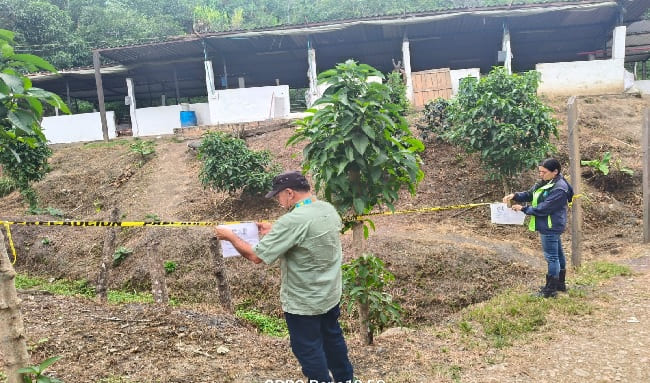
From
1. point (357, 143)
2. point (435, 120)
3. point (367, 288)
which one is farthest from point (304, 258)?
point (435, 120)

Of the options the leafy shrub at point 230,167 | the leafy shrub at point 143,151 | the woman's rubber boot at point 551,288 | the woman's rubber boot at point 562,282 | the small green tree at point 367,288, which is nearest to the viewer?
the small green tree at point 367,288

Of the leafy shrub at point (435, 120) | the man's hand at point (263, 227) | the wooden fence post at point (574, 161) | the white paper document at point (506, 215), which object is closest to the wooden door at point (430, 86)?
the leafy shrub at point (435, 120)

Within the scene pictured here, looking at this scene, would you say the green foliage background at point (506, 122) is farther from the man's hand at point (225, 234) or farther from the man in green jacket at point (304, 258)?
the man's hand at point (225, 234)

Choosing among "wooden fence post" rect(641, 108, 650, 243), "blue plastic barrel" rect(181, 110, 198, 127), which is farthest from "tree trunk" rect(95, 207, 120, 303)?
"blue plastic barrel" rect(181, 110, 198, 127)

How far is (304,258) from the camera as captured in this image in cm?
299

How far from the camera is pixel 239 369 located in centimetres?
371

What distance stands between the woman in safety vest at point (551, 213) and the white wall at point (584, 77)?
36.9ft

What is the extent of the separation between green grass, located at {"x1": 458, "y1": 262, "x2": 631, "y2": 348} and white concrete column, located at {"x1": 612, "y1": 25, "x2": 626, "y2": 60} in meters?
13.3

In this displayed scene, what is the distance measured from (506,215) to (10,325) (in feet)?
16.8

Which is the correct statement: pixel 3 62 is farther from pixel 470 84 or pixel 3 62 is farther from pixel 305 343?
pixel 470 84

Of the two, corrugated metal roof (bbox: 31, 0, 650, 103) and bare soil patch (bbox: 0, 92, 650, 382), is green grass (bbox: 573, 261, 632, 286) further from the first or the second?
corrugated metal roof (bbox: 31, 0, 650, 103)

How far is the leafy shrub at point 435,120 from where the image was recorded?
11.1 m

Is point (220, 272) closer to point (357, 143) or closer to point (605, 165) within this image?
point (357, 143)

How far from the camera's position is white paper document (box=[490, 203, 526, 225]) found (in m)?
5.59
